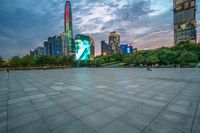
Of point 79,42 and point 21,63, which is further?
point 79,42

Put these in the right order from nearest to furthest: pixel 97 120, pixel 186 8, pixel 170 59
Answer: pixel 97 120 → pixel 170 59 → pixel 186 8

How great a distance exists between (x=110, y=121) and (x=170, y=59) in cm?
6425

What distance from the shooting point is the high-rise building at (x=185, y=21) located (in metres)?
156

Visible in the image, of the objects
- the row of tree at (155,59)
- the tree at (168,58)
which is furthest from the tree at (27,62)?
the tree at (168,58)

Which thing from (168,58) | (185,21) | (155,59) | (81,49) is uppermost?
(185,21)

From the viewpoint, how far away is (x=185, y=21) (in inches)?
6560

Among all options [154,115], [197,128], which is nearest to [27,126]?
[154,115]

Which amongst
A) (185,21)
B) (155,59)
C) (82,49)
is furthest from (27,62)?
(185,21)

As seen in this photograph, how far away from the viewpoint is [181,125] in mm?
3641

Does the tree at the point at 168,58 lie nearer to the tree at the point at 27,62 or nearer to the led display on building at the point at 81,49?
the led display on building at the point at 81,49

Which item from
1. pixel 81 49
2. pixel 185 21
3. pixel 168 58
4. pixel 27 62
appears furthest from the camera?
pixel 185 21

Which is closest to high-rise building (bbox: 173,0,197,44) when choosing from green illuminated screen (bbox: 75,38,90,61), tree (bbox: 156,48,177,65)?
tree (bbox: 156,48,177,65)

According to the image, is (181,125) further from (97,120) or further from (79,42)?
(79,42)

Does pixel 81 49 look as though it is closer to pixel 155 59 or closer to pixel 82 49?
pixel 82 49
